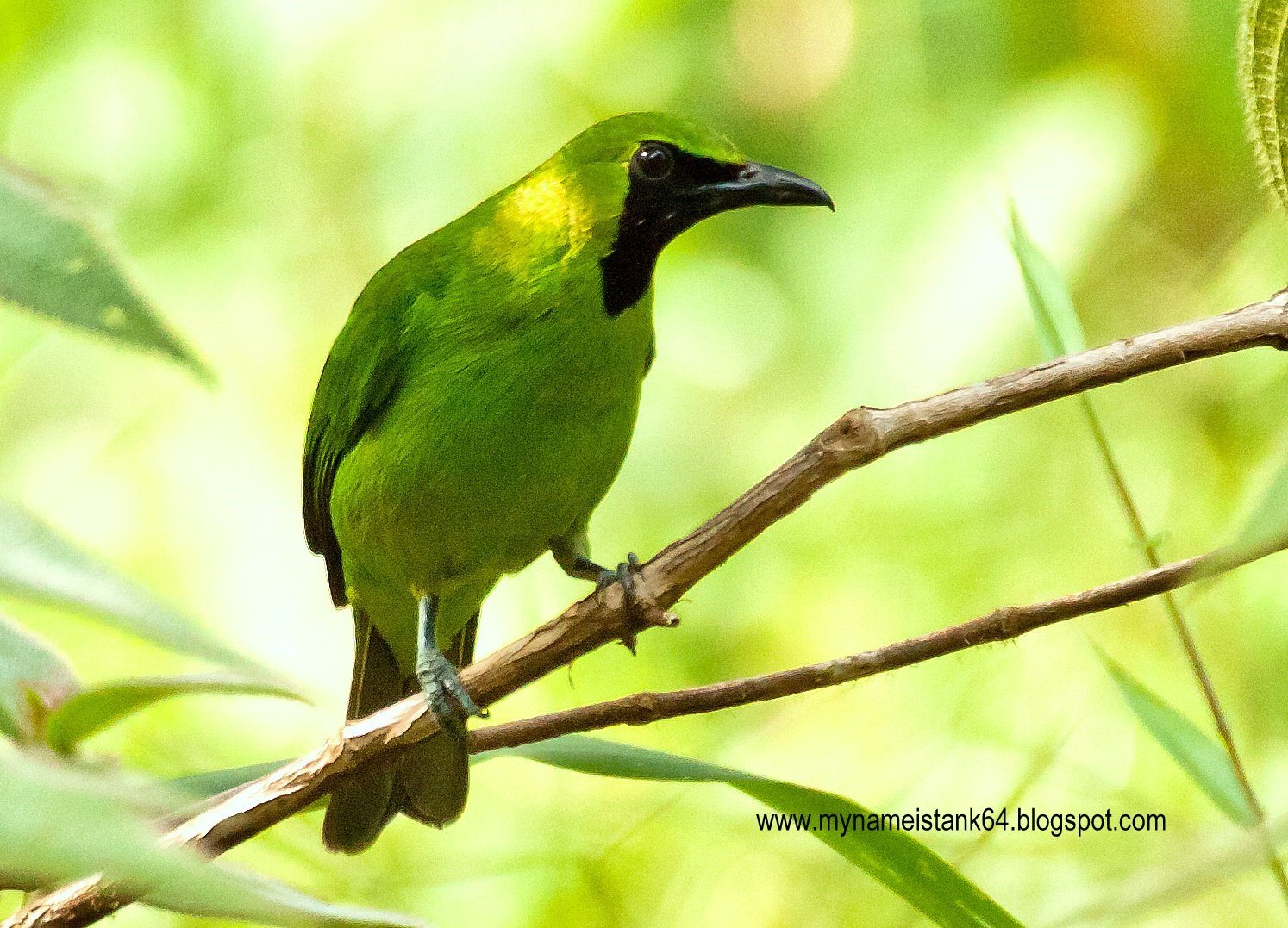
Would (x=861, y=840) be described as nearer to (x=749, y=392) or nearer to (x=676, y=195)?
(x=676, y=195)

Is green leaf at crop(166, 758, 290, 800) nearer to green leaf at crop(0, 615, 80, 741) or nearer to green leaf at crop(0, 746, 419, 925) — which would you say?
green leaf at crop(0, 615, 80, 741)

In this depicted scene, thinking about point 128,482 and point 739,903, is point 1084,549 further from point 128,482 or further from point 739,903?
Answer: point 128,482

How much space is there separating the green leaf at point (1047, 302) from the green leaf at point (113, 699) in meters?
1.17

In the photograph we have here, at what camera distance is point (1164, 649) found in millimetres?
4094

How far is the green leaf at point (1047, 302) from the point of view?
6.24 ft

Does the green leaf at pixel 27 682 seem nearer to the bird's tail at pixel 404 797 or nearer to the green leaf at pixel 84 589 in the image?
the green leaf at pixel 84 589

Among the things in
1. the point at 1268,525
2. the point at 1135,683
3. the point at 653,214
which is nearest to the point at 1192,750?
the point at 1135,683

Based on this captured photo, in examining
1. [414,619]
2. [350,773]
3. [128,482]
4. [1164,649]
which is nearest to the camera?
[350,773]

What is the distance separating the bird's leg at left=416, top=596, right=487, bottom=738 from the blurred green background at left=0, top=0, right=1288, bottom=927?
881 mm

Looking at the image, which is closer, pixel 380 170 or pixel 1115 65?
A: pixel 1115 65

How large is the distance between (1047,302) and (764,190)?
0.95m

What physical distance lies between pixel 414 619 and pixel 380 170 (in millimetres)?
2292

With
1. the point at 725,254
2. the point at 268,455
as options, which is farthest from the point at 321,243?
the point at 725,254

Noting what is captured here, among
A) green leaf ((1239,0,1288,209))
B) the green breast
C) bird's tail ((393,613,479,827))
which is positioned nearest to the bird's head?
the green breast
